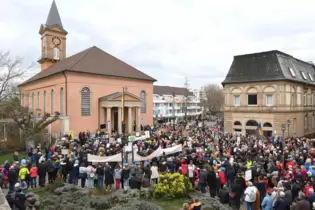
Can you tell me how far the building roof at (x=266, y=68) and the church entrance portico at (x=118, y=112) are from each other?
581 inches

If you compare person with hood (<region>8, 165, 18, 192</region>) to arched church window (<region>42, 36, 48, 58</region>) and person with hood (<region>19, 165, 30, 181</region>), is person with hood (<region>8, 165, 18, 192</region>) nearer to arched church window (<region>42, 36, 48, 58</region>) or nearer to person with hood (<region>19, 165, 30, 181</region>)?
person with hood (<region>19, 165, 30, 181</region>)

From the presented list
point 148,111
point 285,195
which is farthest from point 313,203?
point 148,111

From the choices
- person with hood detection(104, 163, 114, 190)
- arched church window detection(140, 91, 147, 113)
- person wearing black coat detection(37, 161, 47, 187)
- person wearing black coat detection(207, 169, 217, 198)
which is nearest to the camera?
person wearing black coat detection(207, 169, 217, 198)

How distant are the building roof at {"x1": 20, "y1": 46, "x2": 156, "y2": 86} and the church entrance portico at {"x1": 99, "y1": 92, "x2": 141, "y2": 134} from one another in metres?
4.01

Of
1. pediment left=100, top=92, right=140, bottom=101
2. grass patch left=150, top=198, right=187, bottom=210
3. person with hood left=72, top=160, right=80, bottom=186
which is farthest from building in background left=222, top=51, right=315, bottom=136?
person with hood left=72, top=160, right=80, bottom=186

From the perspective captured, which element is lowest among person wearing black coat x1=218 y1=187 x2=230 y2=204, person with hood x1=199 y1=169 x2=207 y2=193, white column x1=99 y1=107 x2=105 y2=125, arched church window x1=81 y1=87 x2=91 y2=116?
person wearing black coat x1=218 y1=187 x2=230 y2=204

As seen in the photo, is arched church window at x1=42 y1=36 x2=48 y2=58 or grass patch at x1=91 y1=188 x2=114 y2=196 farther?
arched church window at x1=42 y1=36 x2=48 y2=58

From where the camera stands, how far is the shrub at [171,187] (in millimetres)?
11422

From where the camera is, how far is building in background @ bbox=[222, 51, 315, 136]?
3478cm

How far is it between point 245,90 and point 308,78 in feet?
42.3

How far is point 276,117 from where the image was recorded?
114 feet

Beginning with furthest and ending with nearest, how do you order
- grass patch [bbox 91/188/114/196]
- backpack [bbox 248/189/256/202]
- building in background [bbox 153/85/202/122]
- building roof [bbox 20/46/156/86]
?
building in background [bbox 153/85/202/122]
building roof [bbox 20/46/156/86]
grass patch [bbox 91/188/114/196]
backpack [bbox 248/189/256/202]

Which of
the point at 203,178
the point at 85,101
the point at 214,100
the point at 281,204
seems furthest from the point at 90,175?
the point at 214,100

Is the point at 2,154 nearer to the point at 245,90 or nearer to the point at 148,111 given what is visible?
the point at 148,111
